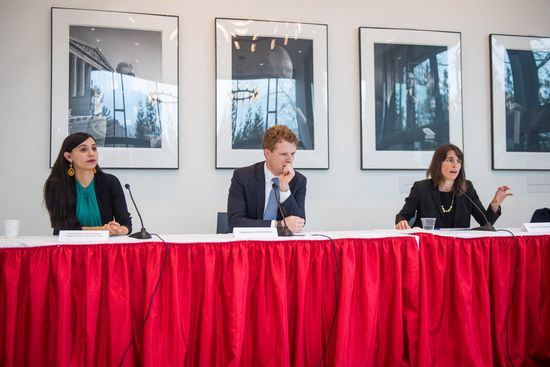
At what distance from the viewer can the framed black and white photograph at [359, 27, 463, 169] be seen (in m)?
3.38

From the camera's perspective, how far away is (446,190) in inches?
109

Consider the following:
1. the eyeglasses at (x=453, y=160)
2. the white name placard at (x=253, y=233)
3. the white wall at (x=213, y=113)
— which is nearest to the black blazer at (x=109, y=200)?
the white wall at (x=213, y=113)

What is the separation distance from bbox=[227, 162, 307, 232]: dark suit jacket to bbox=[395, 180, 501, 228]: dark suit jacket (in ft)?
2.38

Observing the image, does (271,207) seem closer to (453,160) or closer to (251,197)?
(251,197)

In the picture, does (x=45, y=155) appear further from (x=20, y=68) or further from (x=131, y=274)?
(x=131, y=274)

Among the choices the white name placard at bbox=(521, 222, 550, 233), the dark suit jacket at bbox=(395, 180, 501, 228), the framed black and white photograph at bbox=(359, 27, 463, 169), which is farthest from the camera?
the framed black and white photograph at bbox=(359, 27, 463, 169)

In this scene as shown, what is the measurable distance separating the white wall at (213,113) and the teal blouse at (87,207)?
27.6 inches

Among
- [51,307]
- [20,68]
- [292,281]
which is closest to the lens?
[51,307]

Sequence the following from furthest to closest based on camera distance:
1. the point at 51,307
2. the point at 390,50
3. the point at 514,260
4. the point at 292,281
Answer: the point at 390,50 → the point at 514,260 → the point at 292,281 → the point at 51,307

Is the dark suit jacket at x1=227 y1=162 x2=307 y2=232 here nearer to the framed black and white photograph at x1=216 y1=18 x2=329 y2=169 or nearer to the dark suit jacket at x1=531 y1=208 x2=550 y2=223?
the framed black and white photograph at x1=216 y1=18 x2=329 y2=169

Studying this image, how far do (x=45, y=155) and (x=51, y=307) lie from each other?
1703 mm

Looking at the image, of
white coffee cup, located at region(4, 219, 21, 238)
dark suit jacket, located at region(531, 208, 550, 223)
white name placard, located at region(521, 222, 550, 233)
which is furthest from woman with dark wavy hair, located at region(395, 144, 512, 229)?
white coffee cup, located at region(4, 219, 21, 238)

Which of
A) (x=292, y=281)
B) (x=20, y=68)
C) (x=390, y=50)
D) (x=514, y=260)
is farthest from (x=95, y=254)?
(x=390, y=50)

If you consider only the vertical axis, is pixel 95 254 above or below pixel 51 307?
above
